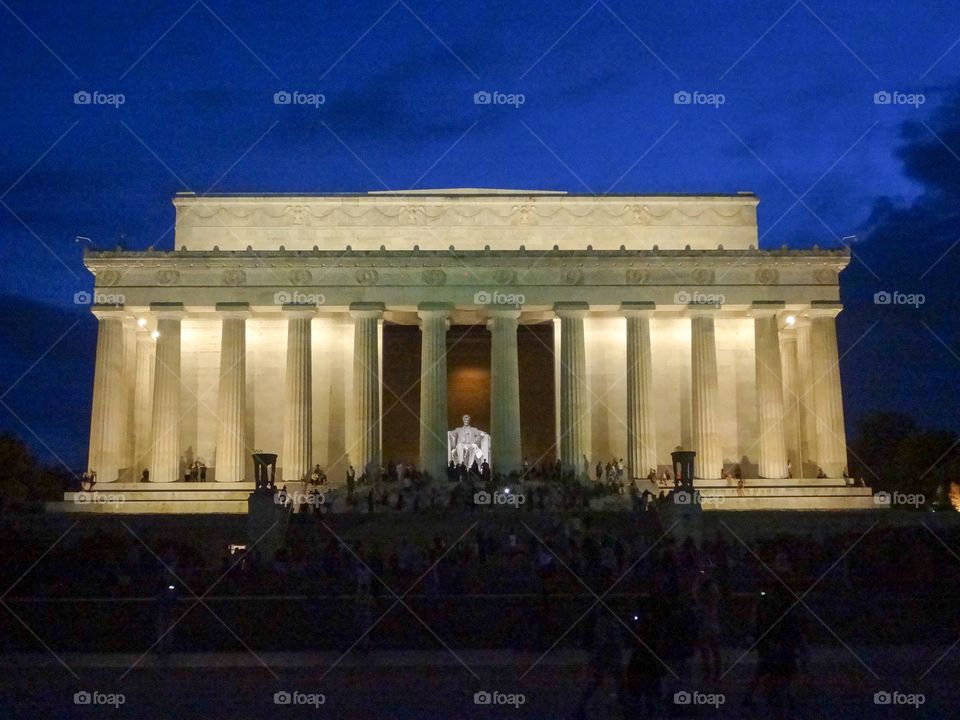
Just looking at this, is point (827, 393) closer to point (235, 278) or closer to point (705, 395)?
point (705, 395)

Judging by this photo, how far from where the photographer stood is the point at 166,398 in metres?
50.6

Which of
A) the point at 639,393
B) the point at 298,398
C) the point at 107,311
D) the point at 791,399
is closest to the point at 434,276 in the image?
the point at 298,398

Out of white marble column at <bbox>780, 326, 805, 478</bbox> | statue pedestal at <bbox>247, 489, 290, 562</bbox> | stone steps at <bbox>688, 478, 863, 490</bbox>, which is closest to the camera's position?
statue pedestal at <bbox>247, 489, 290, 562</bbox>

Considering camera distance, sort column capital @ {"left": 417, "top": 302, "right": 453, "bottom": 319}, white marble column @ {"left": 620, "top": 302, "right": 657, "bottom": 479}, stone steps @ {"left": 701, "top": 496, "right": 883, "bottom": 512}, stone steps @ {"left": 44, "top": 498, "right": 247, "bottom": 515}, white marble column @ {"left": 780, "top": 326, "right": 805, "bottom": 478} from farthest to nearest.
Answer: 1. white marble column @ {"left": 780, "top": 326, "right": 805, "bottom": 478}
2. column capital @ {"left": 417, "top": 302, "right": 453, "bottom": 319}
3. white marble column @ {"left": 620, "top": 302, "right": 657, "bottom": 479}
4. stone steps @ {"left": 701, "top": 496, "right": 883, "bottom": 512}
5. stone steps @ {"left": 44, "top": 498, "right": 247, "bottom": 515}

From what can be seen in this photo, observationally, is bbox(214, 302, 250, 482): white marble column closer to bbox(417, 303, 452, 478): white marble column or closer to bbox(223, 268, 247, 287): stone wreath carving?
bbox(223, 268, 247, 287): stone wreath carving

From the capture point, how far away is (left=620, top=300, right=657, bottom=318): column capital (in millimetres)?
51156

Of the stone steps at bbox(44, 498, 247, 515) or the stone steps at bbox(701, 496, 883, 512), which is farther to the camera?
the stone steps at bbox(701, 496, 883, 512)

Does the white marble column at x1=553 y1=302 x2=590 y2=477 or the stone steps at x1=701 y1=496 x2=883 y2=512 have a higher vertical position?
the white marble column at x1=553 y1=302 x2=590 y2=477

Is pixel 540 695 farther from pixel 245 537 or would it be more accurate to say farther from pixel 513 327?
pixel 513 327

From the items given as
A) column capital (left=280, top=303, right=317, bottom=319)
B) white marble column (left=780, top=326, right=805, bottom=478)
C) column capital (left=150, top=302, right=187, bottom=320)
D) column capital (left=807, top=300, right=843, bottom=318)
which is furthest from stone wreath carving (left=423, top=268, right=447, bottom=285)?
column capital (left=807, top=300, right=843, bottom=318)

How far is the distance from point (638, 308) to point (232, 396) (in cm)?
1969

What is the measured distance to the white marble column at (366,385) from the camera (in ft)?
165

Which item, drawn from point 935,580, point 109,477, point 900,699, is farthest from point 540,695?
point 109,477

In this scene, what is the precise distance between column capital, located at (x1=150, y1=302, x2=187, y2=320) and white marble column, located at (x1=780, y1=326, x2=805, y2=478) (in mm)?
29170
